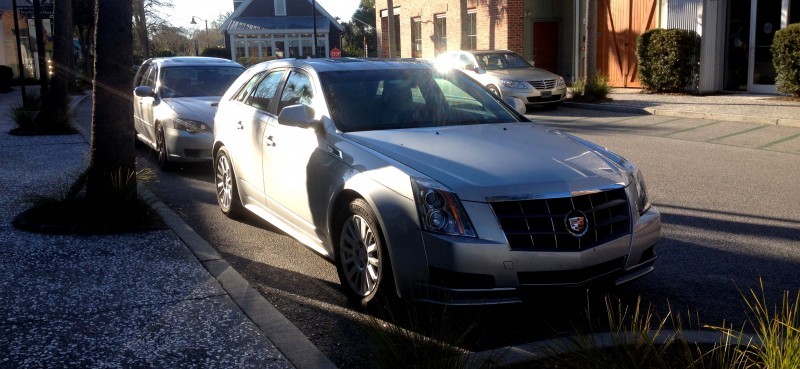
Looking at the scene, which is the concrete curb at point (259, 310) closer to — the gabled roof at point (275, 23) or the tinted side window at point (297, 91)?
the tinted side window at point (297, 91)

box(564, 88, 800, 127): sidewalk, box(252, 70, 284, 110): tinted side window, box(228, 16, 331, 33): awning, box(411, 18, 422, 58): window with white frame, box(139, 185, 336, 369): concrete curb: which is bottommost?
box(139, 185, 336, 369): concrete curb

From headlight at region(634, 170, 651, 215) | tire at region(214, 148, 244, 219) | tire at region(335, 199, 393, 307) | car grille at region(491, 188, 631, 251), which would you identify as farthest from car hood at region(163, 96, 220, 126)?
car grille at region(491, 188, 631, 251)

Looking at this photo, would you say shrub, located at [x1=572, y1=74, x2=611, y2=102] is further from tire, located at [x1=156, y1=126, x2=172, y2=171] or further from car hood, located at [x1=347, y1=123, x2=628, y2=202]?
car hood, located at [x1=347, y1=123, x2=628, y2=202]

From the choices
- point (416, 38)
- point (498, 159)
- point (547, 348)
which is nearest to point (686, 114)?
point (498, 159)

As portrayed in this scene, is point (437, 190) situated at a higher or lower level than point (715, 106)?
higher

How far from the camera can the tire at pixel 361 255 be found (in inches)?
194

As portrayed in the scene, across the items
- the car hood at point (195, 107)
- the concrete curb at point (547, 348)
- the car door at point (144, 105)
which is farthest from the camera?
the car door at point (144, 105)

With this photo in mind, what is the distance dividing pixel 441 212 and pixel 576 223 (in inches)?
30.8

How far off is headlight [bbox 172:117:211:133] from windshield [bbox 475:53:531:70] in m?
11.6

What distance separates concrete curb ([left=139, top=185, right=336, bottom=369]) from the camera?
4398 millimetres

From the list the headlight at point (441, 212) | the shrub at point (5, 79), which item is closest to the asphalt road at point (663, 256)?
the headlight at point (441, 212)

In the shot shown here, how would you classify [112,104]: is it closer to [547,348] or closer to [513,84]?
[547,348]

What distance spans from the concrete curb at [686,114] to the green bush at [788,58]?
9.18ft

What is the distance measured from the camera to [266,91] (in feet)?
24.3
